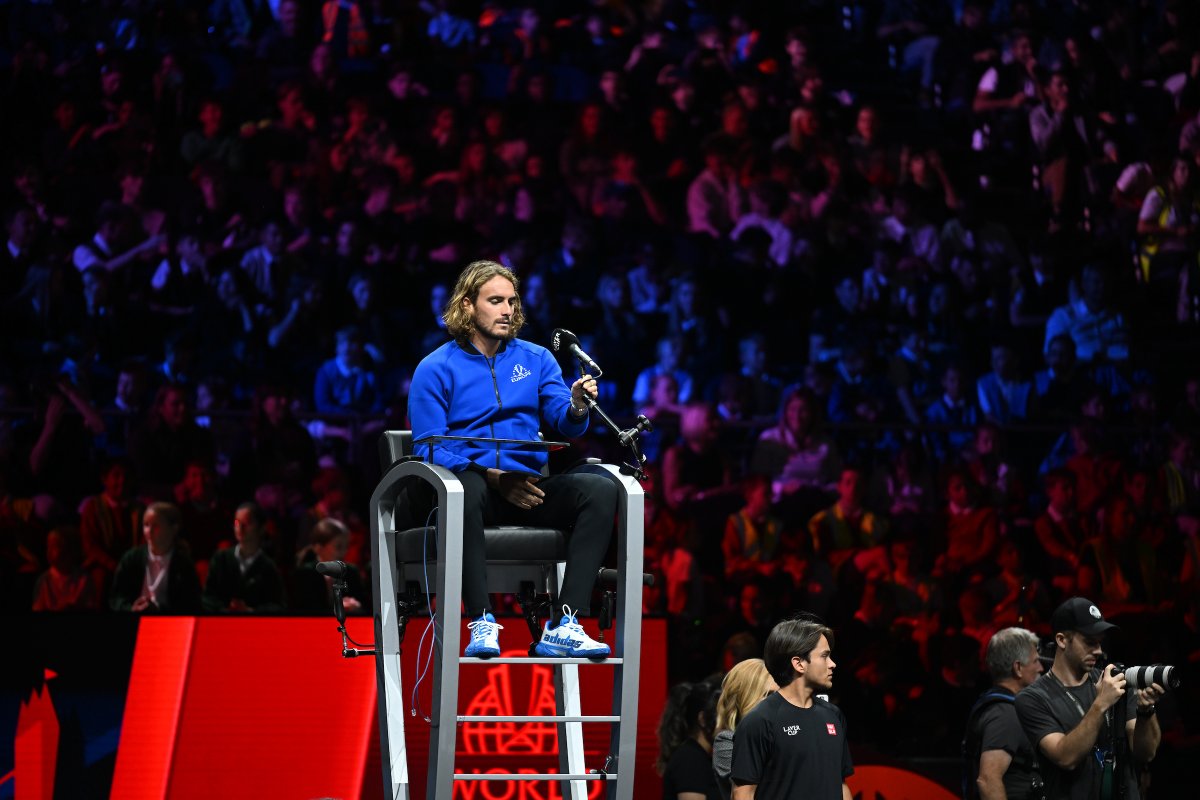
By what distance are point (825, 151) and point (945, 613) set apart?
12.6 ft

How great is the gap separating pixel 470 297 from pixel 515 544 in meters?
0.77

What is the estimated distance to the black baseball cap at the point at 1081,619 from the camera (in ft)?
16.2

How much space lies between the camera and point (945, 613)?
331 inches

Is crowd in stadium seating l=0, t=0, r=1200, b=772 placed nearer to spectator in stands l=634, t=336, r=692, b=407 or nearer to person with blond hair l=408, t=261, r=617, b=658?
spectator in stands l=634, t=336, r=692, b=407

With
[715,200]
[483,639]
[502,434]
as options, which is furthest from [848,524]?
[483,639]

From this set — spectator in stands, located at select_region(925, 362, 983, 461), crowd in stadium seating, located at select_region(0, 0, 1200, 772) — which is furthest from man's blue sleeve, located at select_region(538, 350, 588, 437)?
spectator in stands, located at select_region(925, 362, 983, 461)

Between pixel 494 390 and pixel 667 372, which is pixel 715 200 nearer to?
pixel 667 372

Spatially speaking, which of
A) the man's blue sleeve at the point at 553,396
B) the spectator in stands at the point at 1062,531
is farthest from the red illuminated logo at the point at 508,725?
the spectator in stands at the point at 1062,531

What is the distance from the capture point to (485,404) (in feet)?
14.8

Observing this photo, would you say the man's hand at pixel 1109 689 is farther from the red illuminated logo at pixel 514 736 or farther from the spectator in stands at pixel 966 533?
the spectator in stands at pixel 966 533

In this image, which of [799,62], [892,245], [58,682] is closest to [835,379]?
[892,245]

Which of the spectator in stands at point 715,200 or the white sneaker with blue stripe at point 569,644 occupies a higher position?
the spectator in stands at point 715,200

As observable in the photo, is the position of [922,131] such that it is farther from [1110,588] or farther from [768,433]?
[1110,588]

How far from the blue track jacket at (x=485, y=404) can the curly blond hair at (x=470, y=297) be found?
0.20 feet
